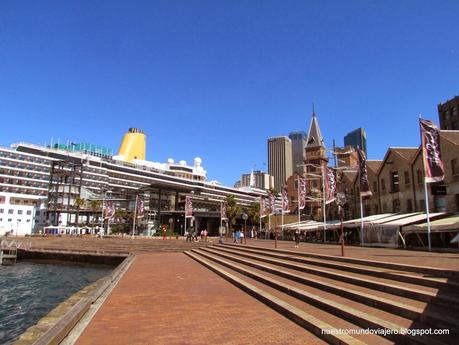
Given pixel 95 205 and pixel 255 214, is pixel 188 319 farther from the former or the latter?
pixel 95 205

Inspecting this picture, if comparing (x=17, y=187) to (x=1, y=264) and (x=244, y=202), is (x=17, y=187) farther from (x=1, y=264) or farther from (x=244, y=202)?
(x=244, y=202)

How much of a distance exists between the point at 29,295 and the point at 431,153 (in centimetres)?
2389

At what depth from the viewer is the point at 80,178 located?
107438 millimetres

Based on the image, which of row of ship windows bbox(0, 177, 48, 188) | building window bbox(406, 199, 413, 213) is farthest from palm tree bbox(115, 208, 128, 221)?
building window bbox(406, 199, 413, 213)

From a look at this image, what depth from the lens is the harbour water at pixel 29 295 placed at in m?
13.2

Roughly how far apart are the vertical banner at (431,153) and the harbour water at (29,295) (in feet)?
68.3

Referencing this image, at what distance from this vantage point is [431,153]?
21250 millimetres

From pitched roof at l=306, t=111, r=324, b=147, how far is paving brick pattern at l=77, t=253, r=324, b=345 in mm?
99637

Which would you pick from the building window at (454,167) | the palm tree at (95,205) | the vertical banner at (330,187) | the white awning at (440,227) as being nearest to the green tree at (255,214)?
the palm tree at (95,205)

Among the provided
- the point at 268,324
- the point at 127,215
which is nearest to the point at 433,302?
the point at 268,324

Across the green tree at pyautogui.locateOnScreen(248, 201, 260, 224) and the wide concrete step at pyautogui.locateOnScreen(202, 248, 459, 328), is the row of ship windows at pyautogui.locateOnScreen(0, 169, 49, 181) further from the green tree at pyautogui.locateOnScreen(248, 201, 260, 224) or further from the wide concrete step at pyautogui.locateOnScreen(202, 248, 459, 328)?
the wide concrete step at pyautogui.locateOnScreen(202, 248, 459, 328)

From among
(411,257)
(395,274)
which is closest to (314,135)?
(411,257)

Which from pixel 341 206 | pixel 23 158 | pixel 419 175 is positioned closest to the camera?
pixel 341 206

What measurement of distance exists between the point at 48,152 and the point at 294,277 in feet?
376
